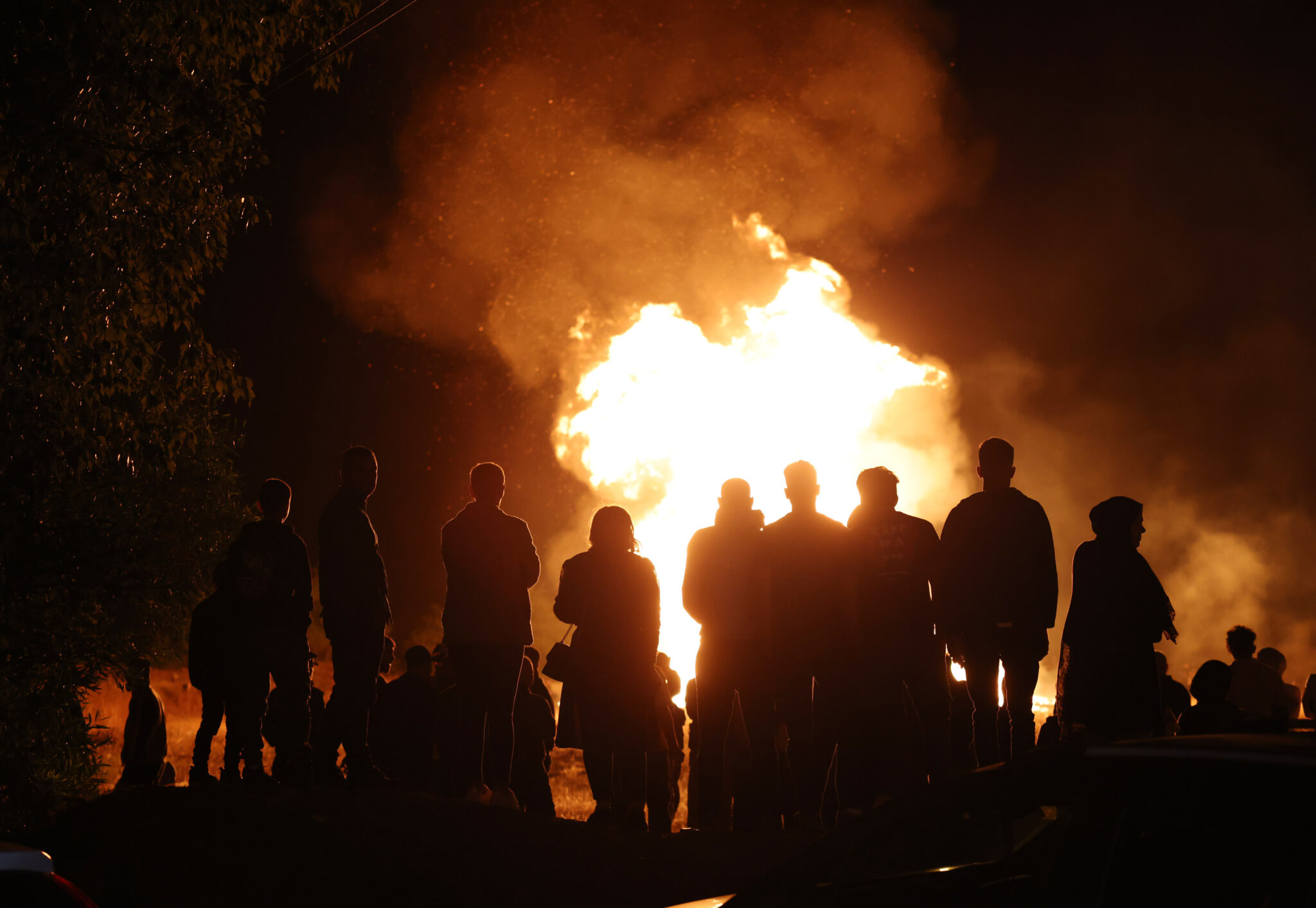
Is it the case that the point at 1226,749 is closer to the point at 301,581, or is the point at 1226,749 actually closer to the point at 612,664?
the point at 612,664

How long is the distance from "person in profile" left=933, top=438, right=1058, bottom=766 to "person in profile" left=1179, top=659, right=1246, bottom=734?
3.01 feet

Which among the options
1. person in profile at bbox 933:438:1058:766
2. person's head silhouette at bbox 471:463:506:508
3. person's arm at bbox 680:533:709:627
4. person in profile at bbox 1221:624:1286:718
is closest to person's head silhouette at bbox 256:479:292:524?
person's head silhouette at bbox 471:463:506:508

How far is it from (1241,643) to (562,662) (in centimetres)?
570

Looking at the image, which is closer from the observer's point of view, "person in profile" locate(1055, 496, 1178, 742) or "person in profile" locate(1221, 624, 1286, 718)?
"person in profile" locate(1055, 496, 1178, 742)

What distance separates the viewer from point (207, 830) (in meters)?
7.06

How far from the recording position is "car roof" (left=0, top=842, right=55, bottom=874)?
2.99m

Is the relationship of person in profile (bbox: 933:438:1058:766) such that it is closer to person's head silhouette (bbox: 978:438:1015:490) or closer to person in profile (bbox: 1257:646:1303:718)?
person's head silhouette (bbox: 978:438:1015:490)

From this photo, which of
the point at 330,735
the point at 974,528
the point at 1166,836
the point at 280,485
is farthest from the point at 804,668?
the point at 1166,836

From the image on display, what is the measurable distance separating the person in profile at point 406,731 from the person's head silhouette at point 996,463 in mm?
4136

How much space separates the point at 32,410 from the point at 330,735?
164 inches

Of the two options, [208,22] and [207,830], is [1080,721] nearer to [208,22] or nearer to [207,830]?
[207,830]

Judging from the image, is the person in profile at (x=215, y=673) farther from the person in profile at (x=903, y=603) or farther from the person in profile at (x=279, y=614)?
the person in profile at (x=903, y=603)

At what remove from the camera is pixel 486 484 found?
782 cm

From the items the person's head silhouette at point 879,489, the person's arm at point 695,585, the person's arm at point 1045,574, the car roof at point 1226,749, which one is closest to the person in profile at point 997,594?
the person's arm at point 1045,574
